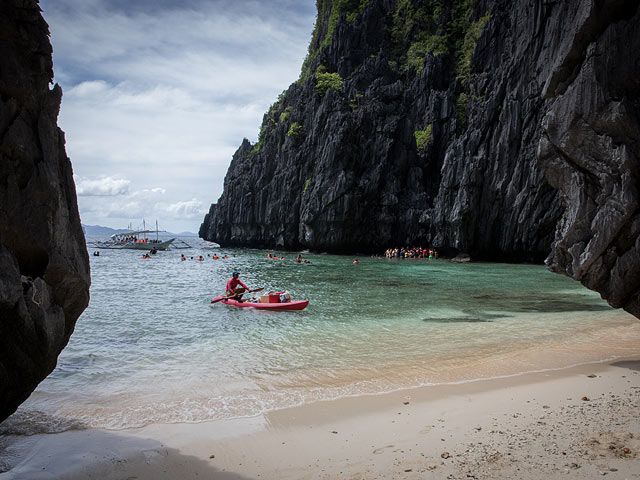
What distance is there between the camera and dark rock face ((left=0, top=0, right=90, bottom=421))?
4.68m

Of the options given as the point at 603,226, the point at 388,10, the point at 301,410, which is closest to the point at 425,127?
the point at 388,10

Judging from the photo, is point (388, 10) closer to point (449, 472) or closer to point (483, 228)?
point (483, 228)

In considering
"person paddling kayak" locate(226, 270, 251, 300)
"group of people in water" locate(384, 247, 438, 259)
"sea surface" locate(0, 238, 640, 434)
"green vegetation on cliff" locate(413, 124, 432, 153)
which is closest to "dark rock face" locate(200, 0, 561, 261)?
"green vegetation on cliff" locate(413, 124, 432, 153)

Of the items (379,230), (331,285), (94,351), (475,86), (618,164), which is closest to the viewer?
(618,164)

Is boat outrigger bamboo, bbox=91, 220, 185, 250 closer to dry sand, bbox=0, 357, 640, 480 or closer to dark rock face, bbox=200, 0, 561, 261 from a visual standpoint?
dark rock face, bbox=200, 0, 561, 261

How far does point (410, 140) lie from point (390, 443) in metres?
59.6

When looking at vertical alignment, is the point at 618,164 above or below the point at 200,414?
above

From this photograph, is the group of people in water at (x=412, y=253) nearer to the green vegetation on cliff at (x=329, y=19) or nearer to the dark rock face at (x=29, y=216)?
the green vegetation on cliff at (x=329, y=19)

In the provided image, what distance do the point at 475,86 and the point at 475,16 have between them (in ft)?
50.1

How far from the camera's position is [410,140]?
60938 mm

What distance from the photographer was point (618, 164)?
8414mm

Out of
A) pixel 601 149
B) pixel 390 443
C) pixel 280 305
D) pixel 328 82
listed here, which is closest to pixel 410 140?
pixel 328 82

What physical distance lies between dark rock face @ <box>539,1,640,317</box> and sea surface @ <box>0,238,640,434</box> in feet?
7.72

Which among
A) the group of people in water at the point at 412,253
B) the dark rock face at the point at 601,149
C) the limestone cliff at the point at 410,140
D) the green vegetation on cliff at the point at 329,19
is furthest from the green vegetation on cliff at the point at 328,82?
the dark rock face at the point at 601,149
